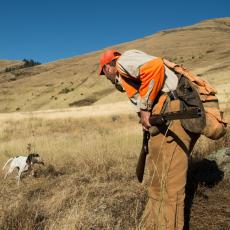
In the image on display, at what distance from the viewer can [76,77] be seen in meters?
62.9

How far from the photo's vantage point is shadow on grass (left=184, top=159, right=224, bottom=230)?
5.75 meters

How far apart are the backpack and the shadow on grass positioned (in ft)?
4.85

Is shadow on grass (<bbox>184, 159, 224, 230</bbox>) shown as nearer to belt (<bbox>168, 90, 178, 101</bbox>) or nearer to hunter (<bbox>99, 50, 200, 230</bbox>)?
hunter (<bbox>99, 50, 200, 230</bbox>)

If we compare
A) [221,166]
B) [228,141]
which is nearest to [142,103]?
[221,166]

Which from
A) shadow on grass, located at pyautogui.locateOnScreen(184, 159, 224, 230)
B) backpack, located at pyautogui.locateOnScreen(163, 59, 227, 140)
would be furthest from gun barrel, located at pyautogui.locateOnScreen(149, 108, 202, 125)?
shadow on grass, located at pyautogui.locateOnScreen(184, 159, 224, 230)

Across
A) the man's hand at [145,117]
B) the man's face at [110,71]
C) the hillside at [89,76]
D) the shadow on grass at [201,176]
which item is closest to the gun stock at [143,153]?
the man's hand at [145,117]

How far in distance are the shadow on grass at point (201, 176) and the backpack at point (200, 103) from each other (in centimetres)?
148

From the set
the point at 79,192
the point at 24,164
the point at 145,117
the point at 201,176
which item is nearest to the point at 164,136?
the point at 145,117

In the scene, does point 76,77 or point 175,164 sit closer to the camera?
point 175,164

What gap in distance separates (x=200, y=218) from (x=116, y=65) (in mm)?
1963

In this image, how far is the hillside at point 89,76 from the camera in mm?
47219

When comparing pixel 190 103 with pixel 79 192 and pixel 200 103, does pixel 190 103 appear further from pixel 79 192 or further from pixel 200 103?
pixel 79 192

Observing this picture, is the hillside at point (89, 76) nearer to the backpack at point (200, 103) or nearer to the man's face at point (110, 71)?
the backpack at point (200, 103)

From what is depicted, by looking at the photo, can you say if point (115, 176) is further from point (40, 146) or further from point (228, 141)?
point (40, 146)
